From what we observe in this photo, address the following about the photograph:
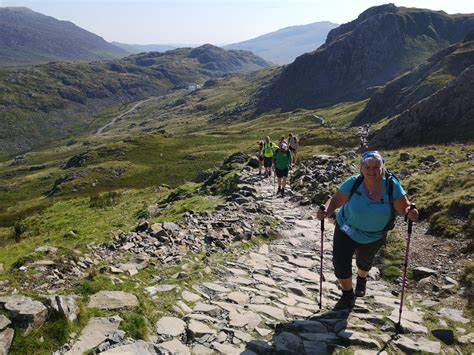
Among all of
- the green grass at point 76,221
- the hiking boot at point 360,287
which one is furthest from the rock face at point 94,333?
the green grass at point 76,221

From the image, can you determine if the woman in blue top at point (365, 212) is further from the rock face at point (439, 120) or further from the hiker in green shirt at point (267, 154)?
the rock face at point (439, 120)

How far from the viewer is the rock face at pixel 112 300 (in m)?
8.49

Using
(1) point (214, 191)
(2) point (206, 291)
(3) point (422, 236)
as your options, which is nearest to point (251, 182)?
(1) point (214, 191)

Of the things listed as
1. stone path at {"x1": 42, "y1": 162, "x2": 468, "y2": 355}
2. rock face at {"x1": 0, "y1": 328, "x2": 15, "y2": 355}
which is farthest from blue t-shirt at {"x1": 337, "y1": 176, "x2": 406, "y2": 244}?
rock face at {"x1": 0, "y1": 328, "x2": 15, "y2": 355}

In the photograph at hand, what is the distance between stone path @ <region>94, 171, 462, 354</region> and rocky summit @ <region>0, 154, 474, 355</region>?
0.02 m

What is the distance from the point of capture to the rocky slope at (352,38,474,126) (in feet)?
359

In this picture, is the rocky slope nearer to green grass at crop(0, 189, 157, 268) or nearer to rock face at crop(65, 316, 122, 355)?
green grass at crop(0, 189, 157, 268)

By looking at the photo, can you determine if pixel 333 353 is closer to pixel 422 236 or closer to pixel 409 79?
pixel 422 236

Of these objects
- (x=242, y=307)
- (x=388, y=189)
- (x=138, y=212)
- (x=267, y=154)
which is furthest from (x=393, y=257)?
Answer: (x=138, y=212)

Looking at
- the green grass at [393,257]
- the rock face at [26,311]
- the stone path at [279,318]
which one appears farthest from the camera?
the green grass at [393,257]

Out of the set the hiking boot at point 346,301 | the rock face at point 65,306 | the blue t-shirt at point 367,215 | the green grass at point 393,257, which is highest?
the blue t-shirt at point 367,215

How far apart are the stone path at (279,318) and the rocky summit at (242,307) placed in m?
0.02

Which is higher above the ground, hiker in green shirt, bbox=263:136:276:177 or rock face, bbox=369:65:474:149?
rock face, bbox=369:65:474:149

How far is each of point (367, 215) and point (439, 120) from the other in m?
36.2
